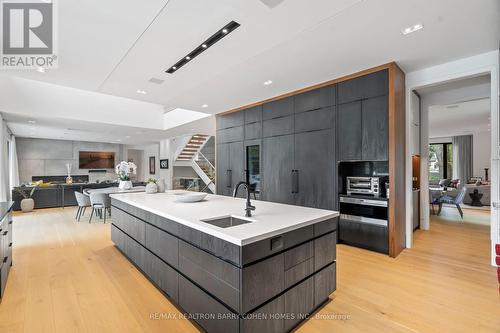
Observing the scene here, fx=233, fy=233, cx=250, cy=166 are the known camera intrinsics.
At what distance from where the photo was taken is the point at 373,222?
354cm

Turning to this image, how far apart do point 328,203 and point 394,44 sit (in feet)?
7.98

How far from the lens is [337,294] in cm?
238

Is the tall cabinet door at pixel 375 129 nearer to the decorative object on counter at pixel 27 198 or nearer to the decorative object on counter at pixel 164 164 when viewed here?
the decorative object on counter at pixel 27 198

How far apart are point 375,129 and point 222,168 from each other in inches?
150

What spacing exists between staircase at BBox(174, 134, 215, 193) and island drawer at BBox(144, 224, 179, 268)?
7.90m

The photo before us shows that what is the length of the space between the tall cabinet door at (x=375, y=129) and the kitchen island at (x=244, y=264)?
5.61 ft

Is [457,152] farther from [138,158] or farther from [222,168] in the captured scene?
[138,158]

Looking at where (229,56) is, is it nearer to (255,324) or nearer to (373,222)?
(255,324)

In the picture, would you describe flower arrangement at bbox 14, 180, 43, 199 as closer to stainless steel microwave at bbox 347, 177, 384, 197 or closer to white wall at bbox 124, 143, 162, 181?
white wall at bbox 124, 143, 162, 181

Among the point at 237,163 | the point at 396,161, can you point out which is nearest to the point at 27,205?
the point at 237,163

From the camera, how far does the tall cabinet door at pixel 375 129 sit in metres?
3.35

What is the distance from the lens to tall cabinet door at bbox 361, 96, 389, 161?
3350 millimetres

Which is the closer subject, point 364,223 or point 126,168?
point 364,223

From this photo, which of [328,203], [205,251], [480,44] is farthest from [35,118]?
[480,44]
